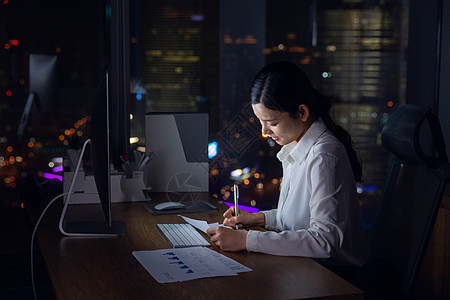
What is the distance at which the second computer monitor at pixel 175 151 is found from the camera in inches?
101

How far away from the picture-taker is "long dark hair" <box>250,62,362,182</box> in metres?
1.69

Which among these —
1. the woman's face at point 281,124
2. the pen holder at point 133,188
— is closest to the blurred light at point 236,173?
the pen holder at point 133,188

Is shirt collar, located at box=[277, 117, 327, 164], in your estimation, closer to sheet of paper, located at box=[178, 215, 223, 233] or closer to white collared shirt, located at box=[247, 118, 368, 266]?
white collared shirt, located at box=[247, 118, 368, 266]

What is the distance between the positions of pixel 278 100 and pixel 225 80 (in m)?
1.38

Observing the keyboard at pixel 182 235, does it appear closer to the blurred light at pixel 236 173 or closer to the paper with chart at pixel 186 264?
the paper with chart at pixel 186 264

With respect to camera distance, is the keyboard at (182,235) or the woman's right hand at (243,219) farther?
the woman's right hand at (243,219)

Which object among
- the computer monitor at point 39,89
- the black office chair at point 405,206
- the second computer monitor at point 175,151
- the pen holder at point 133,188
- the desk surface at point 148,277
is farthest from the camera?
the computer monitor at point 39,89

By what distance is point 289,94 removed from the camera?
1.69 meters

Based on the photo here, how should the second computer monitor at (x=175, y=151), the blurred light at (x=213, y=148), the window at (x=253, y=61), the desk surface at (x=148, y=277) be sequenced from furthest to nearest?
1. the window at (x=253, y=61)
2. the blurred light at (x=213, y=148)
3. the second computer monitor at (x=175, y=151)
4. the desk surface at (x=148, y=277)

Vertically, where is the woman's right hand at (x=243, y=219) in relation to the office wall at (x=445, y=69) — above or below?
below

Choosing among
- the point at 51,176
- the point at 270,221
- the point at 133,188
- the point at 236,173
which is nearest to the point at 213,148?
the point at 236,173

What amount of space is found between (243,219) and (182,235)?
26 cm

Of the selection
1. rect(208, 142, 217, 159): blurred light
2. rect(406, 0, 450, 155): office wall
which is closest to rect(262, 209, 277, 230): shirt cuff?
rect(208, 142, 217, 159): blurred light

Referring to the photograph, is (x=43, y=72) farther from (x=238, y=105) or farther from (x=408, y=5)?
(x=408, y=5)
